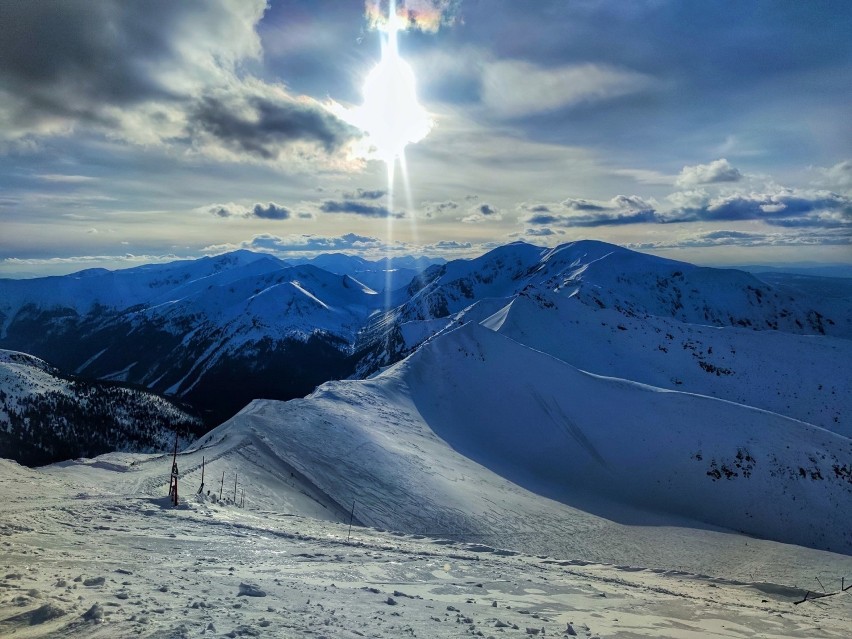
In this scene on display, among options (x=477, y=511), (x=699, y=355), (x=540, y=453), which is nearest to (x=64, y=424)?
(x=540, y=453)

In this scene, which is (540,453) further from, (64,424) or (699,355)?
(64,424)

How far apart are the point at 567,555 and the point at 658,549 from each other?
10200 millimetres

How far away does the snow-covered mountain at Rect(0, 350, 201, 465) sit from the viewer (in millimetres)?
159375

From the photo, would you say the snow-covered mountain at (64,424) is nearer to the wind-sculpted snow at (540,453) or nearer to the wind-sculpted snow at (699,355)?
the wind-sculpted snow at (699,355)

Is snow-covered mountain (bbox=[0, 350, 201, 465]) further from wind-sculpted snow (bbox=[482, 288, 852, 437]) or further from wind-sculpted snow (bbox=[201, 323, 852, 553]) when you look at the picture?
wind-sculpted snow (bbox=[201, 323, 852, 553])

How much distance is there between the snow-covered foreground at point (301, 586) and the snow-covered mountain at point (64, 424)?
559 ft

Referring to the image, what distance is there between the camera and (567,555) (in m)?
36.2

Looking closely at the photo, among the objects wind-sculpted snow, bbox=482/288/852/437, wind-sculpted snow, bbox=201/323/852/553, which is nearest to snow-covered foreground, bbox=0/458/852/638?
wind-sculpted snow, bbox=201/323/852/553

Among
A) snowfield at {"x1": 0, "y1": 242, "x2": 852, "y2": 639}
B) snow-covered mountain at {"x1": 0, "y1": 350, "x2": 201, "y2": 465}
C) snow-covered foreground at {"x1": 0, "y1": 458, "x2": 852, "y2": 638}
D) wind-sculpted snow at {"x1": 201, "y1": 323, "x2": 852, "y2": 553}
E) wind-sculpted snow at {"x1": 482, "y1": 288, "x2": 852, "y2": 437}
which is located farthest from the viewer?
snow-covered mountain at {"x1": 0, "y1": 350, "x2": 201, "y2": 465}

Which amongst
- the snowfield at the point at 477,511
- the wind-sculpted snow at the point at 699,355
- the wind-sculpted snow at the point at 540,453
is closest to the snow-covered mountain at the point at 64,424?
the wind-sculpted snow at the point at 699,355

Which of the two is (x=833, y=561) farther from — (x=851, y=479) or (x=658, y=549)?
(x=851, y=479)

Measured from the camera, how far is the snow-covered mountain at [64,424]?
159 metres

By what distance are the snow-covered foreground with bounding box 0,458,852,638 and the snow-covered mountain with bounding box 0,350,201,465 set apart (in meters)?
170

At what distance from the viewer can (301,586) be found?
13.6 m
